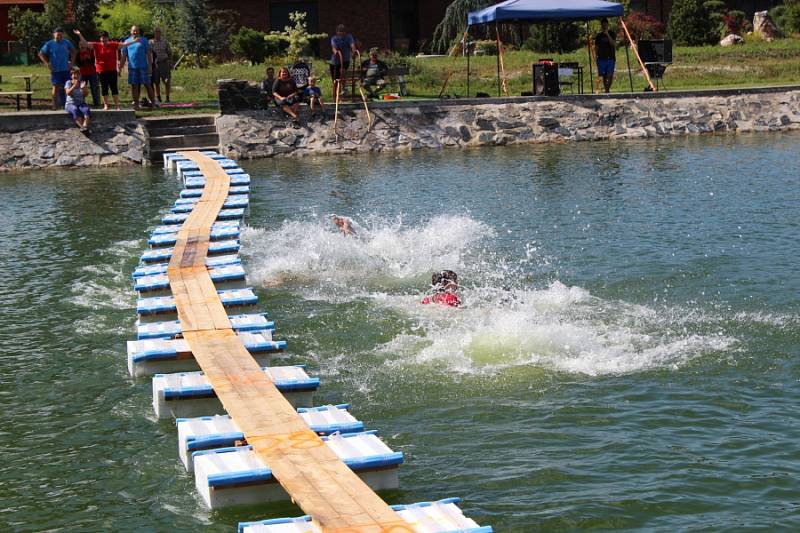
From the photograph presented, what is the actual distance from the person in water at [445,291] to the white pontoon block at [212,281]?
2.37 meters

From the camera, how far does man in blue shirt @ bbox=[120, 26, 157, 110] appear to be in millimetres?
29062

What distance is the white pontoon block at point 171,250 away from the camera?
15.7 m

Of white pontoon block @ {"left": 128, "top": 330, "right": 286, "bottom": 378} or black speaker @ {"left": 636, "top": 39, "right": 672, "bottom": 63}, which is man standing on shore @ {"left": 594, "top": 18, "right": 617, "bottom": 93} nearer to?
black speaker @ {"left": 636, "top": 39, "right": 672, "bottom": 63}

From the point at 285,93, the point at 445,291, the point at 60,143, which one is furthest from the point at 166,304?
the point at 285,93

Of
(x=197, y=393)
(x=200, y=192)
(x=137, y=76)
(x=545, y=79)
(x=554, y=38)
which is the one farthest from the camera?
(x=554, y=38)

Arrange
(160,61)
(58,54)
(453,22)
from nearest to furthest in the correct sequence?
1. (58,54)
2. (160,61)
3. (453,22)

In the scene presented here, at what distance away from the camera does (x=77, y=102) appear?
27859mm

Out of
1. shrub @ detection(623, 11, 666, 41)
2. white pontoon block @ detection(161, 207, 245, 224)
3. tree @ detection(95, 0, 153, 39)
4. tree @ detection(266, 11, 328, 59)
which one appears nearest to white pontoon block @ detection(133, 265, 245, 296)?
white pontoon block @ detection(161, 207, 245, 224)

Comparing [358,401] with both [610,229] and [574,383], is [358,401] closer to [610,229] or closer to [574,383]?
[574,383]

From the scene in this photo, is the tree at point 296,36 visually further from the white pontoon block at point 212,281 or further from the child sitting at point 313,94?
the white pontoon block at point 212,281

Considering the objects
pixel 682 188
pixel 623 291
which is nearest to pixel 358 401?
pixel 623 291

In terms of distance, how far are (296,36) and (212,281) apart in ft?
96.9

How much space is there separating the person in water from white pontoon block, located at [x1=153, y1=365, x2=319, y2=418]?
12.1 feet

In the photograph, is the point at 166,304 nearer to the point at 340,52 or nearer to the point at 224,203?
the point at 224,203
